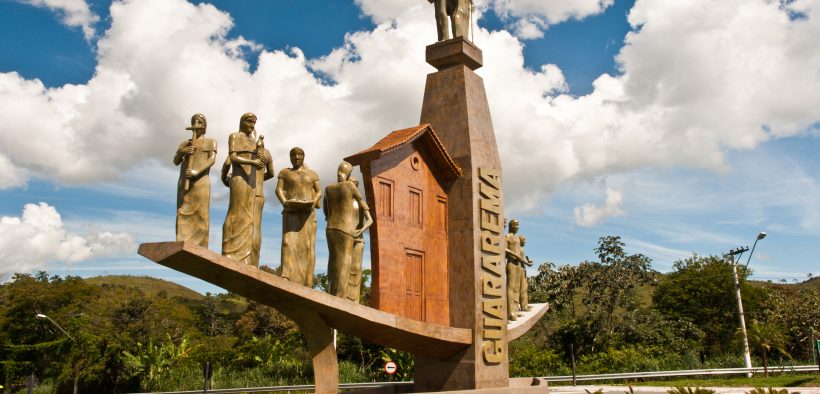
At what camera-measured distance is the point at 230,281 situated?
937 centimetres

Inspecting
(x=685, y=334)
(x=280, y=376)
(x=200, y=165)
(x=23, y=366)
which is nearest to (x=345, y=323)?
(x=200, y=165)

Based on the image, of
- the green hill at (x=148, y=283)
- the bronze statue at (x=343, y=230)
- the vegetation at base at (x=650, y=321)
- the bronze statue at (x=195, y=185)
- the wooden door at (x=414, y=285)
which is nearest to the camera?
the bronze statue at (x=195, y=185)

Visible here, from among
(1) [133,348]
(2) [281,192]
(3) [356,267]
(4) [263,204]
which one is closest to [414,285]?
(3) [356,267]

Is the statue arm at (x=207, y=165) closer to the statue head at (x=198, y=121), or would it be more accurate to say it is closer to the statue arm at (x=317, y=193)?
the statue head at (x=198, y=121)

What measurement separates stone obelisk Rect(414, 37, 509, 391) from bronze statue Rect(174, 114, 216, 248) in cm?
541

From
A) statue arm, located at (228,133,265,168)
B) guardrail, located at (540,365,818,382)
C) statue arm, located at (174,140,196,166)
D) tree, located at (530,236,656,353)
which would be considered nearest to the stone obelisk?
statue arm, located at (228,133,265,168)

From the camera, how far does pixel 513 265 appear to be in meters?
15.8

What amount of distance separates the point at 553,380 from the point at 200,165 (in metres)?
20.9

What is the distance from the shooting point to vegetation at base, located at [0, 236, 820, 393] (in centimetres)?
3016

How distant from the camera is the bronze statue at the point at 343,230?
10742 mm

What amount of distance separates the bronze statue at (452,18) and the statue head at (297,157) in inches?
217

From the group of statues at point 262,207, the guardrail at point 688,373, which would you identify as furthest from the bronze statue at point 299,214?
the guardrail at point 688,373

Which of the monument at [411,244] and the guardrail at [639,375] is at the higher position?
the monument at [411,244]

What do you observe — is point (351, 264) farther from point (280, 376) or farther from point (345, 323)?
point (280, 376)
